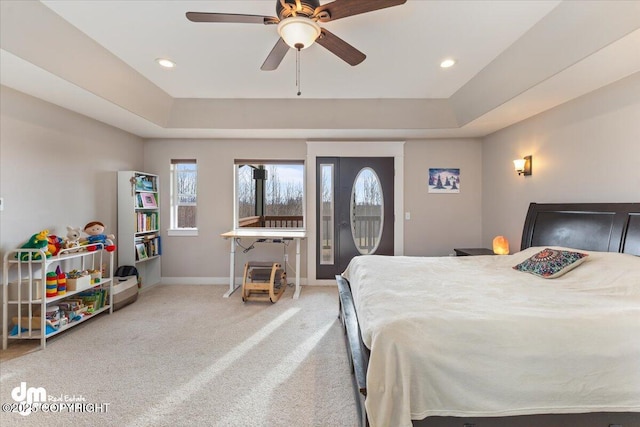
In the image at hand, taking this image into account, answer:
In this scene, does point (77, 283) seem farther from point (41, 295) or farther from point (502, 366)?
point (502, 366)

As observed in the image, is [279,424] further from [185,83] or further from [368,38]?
[185,83]

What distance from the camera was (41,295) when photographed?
2658 millimetres

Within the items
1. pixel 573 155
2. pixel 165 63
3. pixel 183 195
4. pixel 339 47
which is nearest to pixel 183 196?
pixel 183 195

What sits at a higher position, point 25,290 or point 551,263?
point 551,263

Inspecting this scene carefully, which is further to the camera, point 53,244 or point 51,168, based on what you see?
point 51,168

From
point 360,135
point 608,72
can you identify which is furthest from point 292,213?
point 608,72

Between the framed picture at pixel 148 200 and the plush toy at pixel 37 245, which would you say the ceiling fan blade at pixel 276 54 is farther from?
the framed picture at pixel 148 200

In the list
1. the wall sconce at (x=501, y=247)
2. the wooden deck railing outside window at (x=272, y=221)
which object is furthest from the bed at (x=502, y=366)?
the wooden deck railing outside window at (x=272, y=221)

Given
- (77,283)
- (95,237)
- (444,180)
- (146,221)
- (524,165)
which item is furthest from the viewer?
(444,180)

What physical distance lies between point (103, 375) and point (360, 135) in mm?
3897

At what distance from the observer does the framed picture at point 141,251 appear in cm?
418

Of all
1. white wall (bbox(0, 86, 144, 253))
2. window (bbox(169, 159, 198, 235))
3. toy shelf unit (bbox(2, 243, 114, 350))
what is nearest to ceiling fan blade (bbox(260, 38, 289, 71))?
white wall (bbox(0, 86, 144, 253))

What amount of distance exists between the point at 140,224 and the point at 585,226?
17.0 ft

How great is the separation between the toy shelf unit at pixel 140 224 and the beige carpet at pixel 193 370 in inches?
39.2
